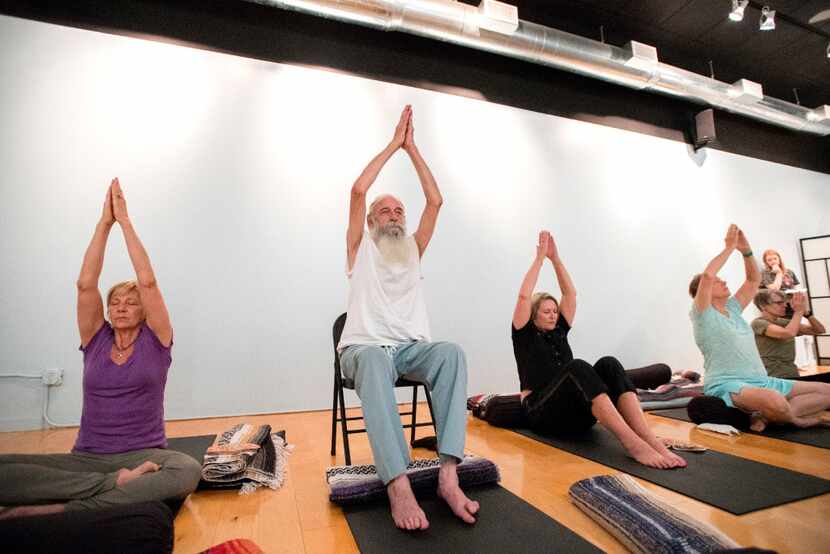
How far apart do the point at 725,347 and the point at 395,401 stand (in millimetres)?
2329

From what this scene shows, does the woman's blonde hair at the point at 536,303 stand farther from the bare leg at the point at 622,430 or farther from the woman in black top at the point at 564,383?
the bare leg at the point at 622,430

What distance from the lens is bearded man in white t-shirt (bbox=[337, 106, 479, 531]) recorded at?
1.54 metres

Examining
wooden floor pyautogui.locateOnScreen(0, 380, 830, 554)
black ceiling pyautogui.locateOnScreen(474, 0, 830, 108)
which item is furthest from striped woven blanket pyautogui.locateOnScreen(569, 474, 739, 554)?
black ceiling pyautogui.locateOnScreen(474, 0, 830, 108)

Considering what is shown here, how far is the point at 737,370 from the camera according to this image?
2734 mm

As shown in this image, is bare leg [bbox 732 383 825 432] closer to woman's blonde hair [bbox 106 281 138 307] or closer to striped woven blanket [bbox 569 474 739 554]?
striped woven blanket [bbox 569 474 739 554]

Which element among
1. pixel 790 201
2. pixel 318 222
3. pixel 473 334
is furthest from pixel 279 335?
pixel 790 201

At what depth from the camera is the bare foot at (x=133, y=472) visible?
144 centimetres

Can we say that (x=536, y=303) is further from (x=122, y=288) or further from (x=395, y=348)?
(x=122, y=288)

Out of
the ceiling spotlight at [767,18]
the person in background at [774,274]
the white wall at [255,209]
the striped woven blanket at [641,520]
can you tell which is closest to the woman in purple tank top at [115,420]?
the striped woven blanket at [641,520]

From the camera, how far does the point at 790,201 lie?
6398 mm

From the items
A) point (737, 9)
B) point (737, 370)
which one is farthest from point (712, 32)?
point (737, 370)

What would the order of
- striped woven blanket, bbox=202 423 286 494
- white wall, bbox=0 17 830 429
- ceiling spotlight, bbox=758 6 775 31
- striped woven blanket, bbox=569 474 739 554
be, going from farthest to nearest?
ceiling spotlight, bbox=758 6 775 31
white wall, bbox=0 17 830 429
striped woven blanket, bbox=202 423 286 494
striped woven blanket, bbox=569 474 739 554

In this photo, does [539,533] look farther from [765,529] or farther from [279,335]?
[279,335]

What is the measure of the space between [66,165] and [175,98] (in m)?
0.95
